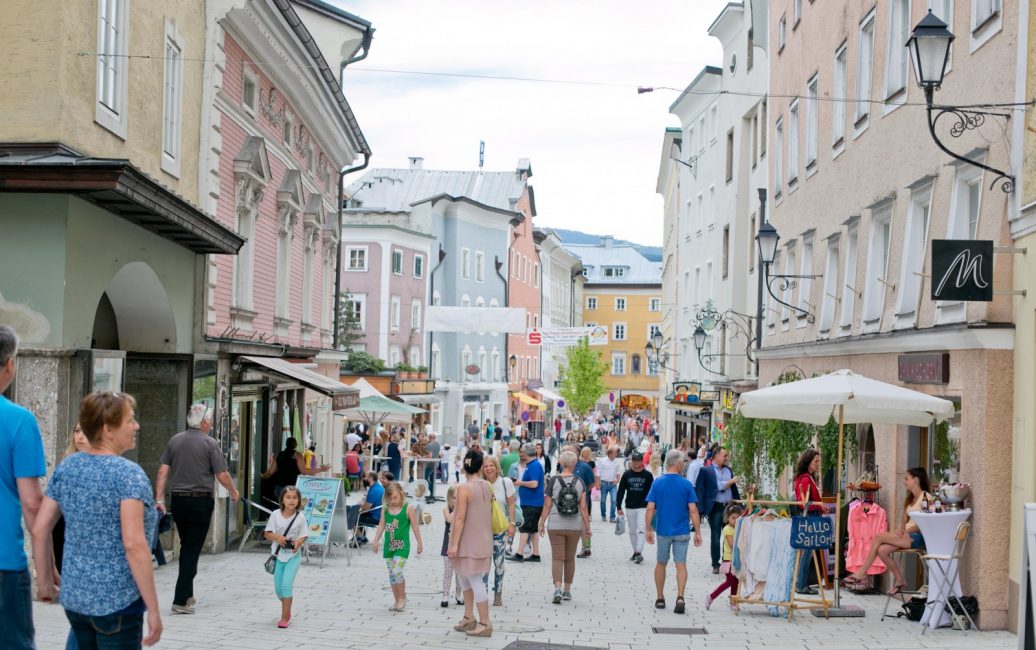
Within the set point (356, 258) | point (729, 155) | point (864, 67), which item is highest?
point (729, 155)

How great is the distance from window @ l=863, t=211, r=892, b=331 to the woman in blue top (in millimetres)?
13724

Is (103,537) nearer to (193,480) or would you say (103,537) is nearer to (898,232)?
(193,480)

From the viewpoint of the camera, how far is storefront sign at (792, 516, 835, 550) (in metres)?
12.3

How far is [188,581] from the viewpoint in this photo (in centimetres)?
1144

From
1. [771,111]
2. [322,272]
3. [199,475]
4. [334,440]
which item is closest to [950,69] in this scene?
[199,475]

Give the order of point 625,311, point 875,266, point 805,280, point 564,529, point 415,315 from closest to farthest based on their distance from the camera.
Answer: point 564,529
point 875,266
point 805,280
point 415,315
point 625,311

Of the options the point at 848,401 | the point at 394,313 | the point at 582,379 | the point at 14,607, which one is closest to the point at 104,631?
the point at 14,607

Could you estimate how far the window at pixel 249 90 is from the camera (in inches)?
772

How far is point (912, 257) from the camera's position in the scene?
15.7 m

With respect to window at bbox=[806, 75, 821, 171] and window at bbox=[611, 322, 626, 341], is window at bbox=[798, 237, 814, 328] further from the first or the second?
window at bbox=[611, 322, 626, 341]

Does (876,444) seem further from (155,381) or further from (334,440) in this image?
(334,440)

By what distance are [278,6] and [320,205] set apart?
7.95m

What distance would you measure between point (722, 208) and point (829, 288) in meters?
19.9

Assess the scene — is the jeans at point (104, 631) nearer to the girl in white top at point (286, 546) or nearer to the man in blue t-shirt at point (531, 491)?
the girl in white top at point (286, 546)
